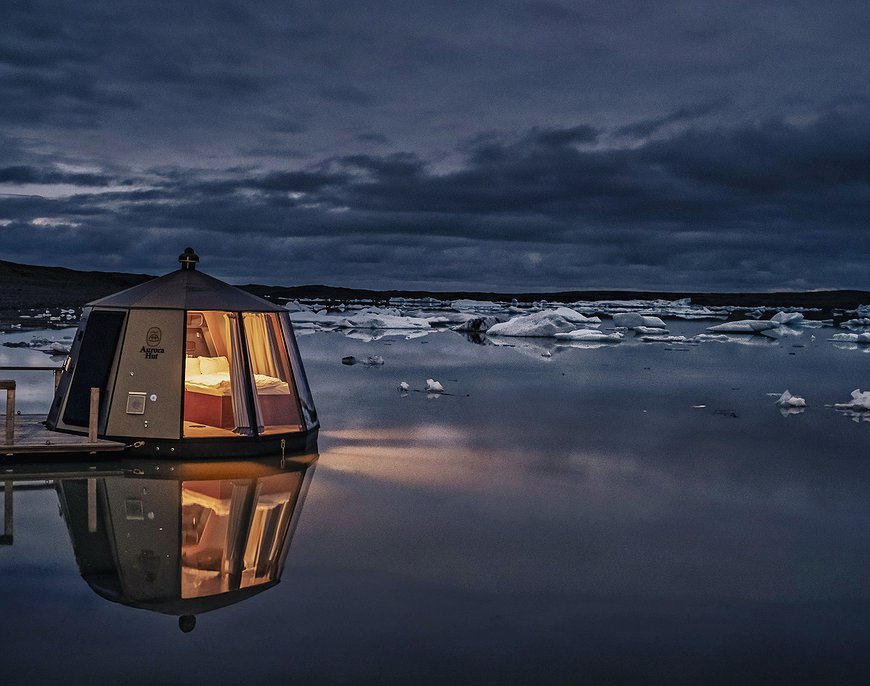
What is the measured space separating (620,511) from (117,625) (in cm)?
589

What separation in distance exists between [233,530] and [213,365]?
6.10 m

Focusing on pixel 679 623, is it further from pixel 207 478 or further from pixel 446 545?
pixel 207 478

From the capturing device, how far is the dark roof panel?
1252cm

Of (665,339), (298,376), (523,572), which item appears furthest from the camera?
(665,339)

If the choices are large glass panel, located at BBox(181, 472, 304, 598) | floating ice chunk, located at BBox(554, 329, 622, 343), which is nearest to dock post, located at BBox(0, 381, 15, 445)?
large glass panel, located at BBox(181, 472, 304, 598)

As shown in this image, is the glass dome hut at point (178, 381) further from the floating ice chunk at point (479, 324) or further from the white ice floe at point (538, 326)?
the floating ice chunk at point (479, 324)

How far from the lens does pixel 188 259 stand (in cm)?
1336

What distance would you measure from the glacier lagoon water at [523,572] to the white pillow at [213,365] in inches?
79.7

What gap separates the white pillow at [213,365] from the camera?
1441cm

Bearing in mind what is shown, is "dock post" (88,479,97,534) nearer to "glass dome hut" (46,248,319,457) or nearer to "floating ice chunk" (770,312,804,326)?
"glass dome hut" (46,248,319,457)

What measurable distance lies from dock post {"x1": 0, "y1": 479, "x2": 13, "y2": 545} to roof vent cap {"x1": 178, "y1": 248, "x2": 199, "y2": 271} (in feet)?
13.6

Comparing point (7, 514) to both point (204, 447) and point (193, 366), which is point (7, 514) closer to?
point (204, 447)

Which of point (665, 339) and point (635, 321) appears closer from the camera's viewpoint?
point (665, 339)

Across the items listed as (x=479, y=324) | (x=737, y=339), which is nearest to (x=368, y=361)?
(x=479, y=324)
